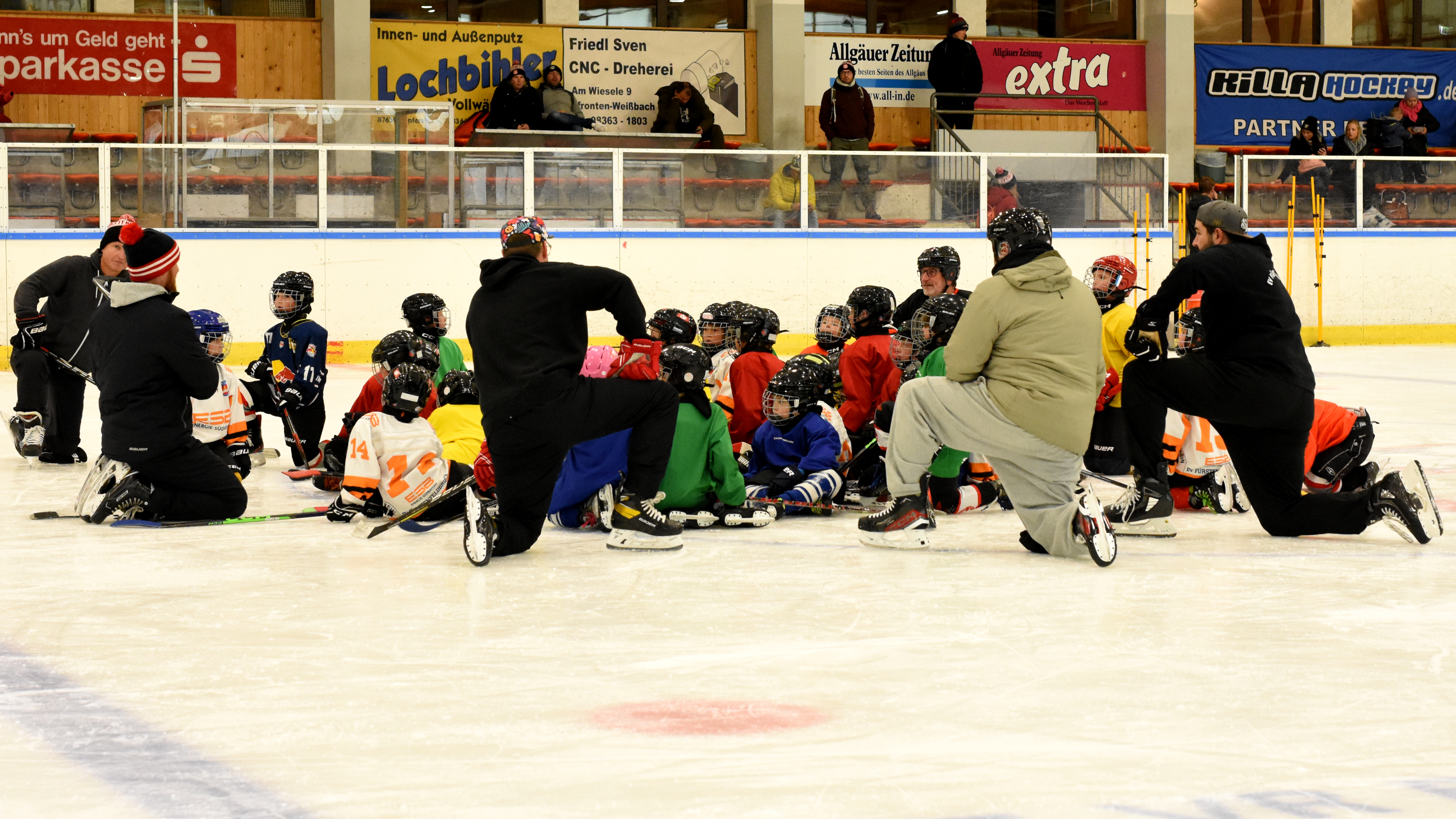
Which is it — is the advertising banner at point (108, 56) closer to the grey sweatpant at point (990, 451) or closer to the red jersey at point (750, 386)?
the red jersey at point (750, 386)

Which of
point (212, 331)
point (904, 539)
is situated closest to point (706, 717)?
point (904, 539)

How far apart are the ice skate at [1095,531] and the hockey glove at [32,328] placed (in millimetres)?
5890

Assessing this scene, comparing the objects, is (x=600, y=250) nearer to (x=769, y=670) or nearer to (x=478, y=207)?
(x=478, y=207)

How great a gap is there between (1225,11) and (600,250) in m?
13.0

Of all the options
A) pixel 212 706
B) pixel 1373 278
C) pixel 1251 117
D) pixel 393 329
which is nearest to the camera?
pixel 212 706

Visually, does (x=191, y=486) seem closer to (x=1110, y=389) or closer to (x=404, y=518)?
(x=404, y=518)

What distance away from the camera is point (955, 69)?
2088 centimetres

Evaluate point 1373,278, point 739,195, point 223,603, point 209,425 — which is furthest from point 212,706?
point 1373,278

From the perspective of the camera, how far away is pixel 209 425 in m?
7.07

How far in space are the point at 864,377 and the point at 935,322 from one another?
697mm

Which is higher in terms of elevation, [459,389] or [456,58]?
[456,58]

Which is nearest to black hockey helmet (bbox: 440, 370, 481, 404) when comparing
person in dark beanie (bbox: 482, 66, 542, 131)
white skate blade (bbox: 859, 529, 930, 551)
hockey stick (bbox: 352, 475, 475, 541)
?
hockey stick (bbox: 352, 475, 475, 541)

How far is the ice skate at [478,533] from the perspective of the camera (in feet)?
17.2

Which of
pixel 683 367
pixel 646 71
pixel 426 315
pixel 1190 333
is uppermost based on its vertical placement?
pixel 646 71
